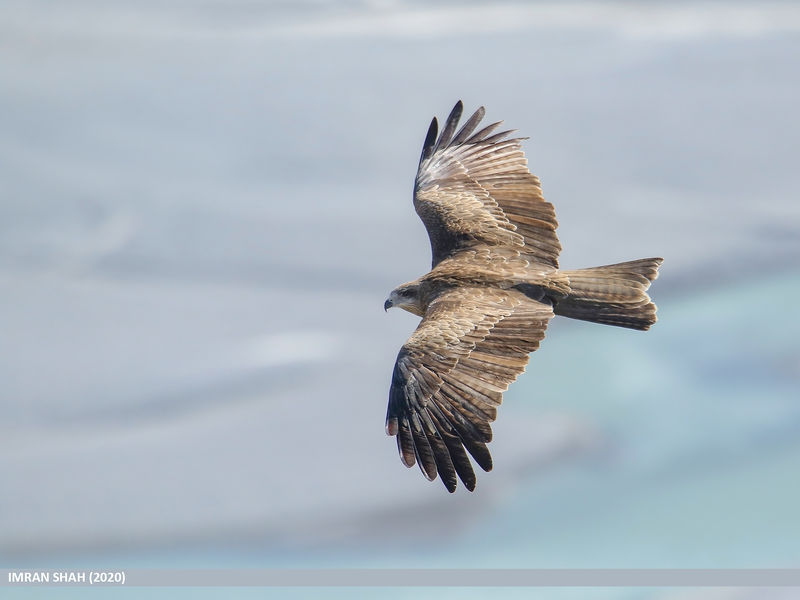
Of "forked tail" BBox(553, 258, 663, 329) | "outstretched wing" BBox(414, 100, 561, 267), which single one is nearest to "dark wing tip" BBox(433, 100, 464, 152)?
"outstretched wing" BBox(414, 100, 561, 267)

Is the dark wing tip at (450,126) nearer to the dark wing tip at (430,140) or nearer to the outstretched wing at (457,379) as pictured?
the dark wing tip at (430,140)

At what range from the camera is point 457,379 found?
10.6 metres

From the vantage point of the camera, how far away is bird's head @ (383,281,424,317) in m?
12.2

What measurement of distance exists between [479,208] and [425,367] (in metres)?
2.84

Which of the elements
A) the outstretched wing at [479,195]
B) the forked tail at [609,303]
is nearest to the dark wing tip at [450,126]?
the outstretched wing at [479,195]

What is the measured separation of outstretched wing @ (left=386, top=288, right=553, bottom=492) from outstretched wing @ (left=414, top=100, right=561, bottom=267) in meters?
1.42

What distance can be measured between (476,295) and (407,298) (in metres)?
0.97

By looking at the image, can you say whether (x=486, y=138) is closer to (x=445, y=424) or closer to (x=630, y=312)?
(x=630, y=312)

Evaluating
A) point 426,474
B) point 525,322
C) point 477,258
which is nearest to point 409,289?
point 477,258

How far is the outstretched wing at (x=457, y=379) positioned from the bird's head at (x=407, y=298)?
84 centimetres

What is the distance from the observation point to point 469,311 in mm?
11273

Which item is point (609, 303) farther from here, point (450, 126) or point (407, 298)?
point (450, 126)

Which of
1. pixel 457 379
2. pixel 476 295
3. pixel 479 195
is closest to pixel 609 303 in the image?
pixel 476 295

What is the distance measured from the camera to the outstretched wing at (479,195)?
1270cm
